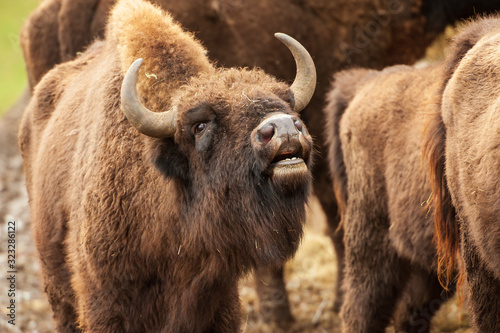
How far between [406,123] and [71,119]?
249cm

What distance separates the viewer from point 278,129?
10.4 feet

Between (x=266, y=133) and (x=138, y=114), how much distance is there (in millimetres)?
714

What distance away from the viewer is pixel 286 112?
340cm

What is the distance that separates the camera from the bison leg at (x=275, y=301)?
6633mm

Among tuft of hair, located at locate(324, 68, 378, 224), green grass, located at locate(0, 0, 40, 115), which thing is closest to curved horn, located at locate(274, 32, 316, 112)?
tuft of hair, located at locate(324, 68, 378, 224)

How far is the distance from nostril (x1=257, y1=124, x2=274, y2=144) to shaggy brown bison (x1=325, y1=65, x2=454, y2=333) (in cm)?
163

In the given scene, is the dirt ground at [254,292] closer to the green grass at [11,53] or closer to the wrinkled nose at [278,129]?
the wrinkled nose at [278,129]

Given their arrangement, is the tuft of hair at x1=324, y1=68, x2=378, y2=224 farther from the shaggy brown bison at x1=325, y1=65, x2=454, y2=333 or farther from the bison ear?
the bison ear

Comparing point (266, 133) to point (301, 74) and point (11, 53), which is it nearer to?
point (301, 74)

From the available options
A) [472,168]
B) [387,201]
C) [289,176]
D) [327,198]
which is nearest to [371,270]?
[387,201]

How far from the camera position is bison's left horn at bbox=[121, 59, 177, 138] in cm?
337

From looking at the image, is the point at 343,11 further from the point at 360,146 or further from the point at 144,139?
the point at 144,139

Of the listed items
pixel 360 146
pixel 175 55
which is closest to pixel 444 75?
pixel 360 146

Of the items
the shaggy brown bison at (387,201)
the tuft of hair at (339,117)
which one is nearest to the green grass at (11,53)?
the tuft of hair at (339,117)
